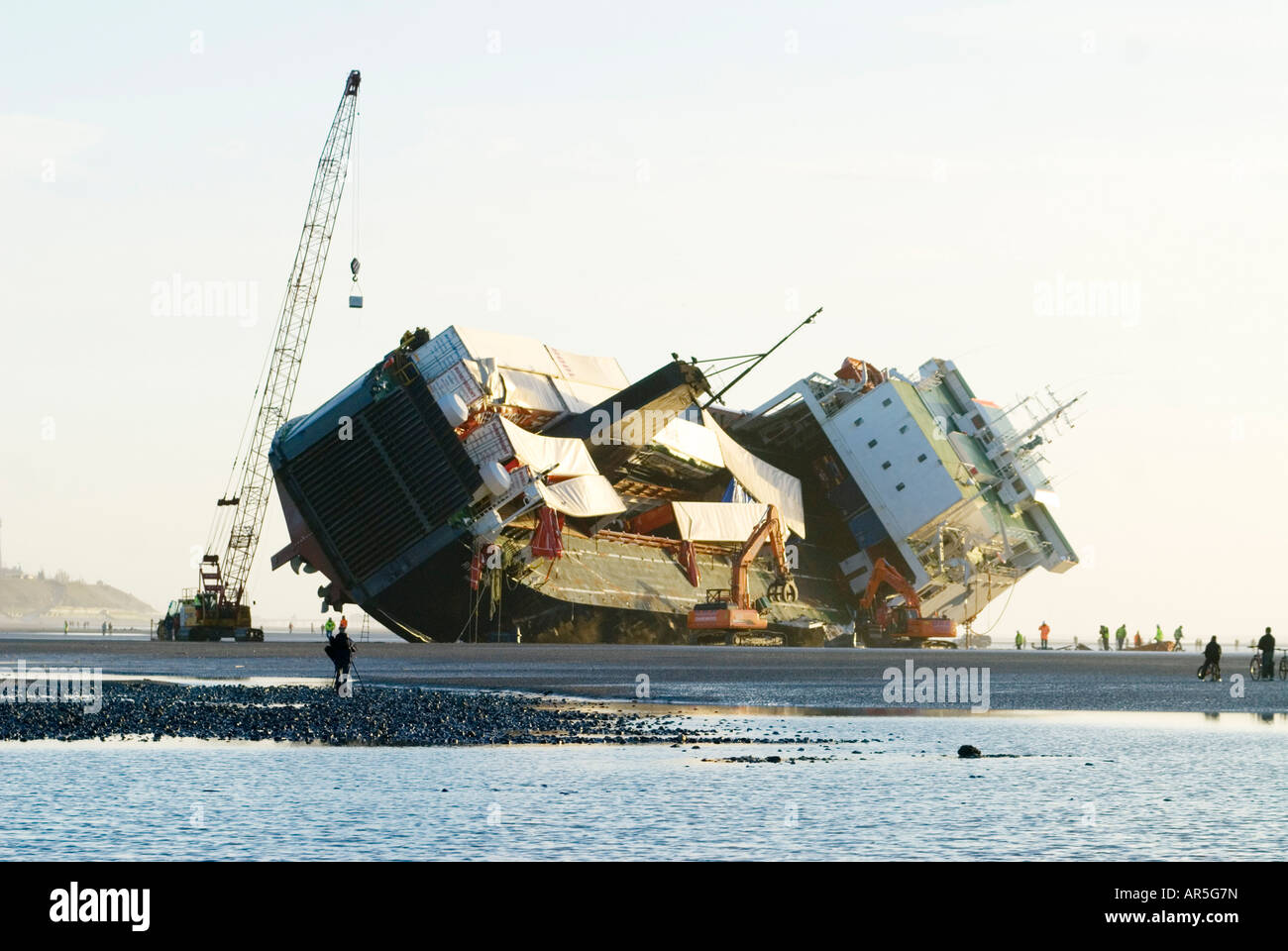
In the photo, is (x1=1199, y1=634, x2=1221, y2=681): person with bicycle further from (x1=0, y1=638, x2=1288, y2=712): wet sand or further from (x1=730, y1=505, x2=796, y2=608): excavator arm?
(x1=730, y1=505, x2=796, y2=608): excavator arm

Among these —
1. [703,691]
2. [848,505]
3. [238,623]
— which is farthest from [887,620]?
[703,691]

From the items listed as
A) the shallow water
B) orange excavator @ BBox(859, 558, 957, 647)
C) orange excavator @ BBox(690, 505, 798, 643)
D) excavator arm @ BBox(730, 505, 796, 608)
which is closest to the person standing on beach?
the shallow water

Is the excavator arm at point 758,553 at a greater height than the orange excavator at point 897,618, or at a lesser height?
greater

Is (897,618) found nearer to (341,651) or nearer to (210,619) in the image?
(210,619)

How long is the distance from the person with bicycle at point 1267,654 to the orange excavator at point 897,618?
222 feet

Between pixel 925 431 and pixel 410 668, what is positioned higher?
pixel 925 431

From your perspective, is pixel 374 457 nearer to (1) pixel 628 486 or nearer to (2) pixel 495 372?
(2) pixel 495 372

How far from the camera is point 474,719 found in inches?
1544

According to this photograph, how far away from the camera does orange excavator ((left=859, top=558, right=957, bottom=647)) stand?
444 ft

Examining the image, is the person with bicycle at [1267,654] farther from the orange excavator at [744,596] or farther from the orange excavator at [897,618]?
the orange excavator at [897,618]

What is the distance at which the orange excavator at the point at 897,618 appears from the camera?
5325 inches

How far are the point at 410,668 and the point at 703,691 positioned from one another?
651 inches

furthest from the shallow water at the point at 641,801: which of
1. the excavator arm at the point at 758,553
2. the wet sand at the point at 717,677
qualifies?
the excavator arm at the point at 758,553

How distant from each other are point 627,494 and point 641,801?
4025 inches
